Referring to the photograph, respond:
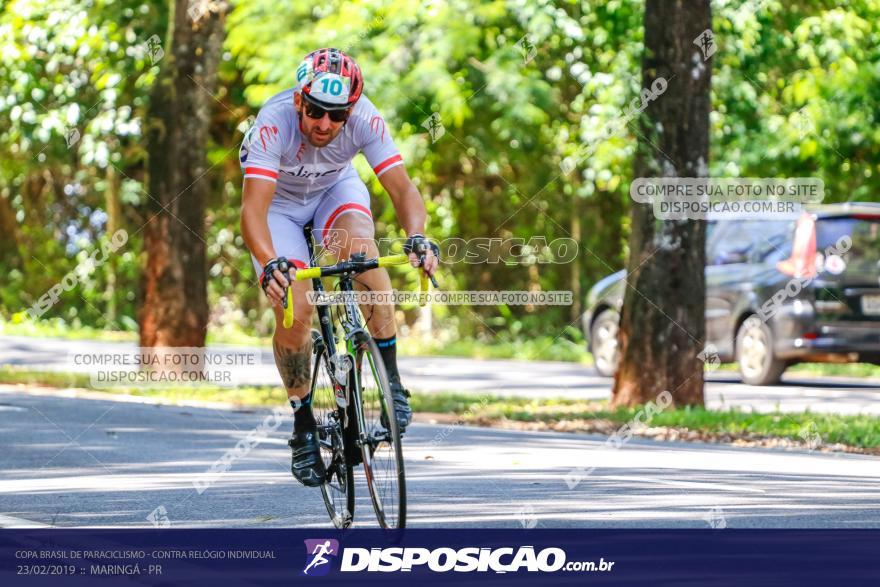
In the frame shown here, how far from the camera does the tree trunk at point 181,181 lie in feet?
61.3

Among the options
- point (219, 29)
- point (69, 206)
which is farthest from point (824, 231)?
point (69, 206)

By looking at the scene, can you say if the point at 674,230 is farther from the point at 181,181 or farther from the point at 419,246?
the point at 419,246

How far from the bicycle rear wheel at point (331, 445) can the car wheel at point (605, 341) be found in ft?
39.0

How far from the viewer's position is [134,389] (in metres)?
17.5

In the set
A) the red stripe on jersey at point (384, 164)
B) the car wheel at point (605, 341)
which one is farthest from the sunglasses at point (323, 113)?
the car wheel at point (605, 341)

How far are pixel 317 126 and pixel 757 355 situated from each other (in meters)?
11.2

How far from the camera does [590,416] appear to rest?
46.6 feet

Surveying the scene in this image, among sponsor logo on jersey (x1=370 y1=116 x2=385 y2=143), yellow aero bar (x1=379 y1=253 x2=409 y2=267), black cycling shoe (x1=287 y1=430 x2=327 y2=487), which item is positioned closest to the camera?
yellow aero bar (x1=379 y1=253 x2=409 y2=267)

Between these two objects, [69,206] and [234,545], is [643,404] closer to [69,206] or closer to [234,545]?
[234,545]

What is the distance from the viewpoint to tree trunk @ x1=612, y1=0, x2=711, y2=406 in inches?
577

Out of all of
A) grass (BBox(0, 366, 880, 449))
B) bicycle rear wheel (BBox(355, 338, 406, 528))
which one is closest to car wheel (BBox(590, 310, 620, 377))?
grass (BBox(0, 366, 880, 449))

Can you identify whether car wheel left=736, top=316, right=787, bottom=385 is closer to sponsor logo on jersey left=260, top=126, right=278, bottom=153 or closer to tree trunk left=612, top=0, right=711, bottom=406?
tree trunk left=612, top=0, right=711, bottom=406

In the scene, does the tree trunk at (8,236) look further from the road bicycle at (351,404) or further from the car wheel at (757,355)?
the road bicycle at (351,404)

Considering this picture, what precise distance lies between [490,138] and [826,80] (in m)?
4.76
